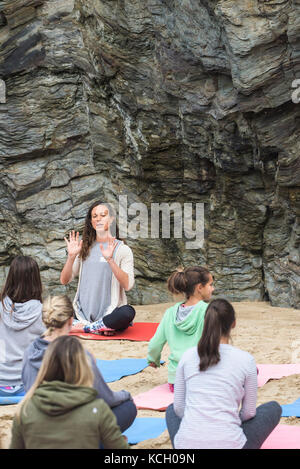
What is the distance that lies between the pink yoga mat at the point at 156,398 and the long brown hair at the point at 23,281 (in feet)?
3.21

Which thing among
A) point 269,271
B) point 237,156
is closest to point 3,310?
point 237,156

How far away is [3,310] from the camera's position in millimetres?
4133

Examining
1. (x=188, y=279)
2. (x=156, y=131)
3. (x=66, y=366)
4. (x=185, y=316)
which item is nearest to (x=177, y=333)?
(x=185, y=316)

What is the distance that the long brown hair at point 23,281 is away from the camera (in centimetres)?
400

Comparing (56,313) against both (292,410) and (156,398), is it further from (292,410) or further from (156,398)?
(292,410)

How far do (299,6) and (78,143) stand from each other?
4.07 meters

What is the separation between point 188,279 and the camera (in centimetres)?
403

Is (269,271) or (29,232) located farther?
(29,232)

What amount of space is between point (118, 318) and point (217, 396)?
350 centimetres

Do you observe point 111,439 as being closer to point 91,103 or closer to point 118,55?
point 118,55

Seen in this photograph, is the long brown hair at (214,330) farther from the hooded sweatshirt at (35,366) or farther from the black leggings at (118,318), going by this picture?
the black leggings at (118,318)

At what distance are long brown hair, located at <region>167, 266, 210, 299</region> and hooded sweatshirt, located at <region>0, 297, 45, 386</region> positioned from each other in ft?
3.02

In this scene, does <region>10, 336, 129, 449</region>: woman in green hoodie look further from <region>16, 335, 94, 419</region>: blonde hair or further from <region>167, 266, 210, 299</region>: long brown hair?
<region>167, 266, 210, 299</region>: long brown hair

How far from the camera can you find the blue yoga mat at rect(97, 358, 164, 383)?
15.7ft
